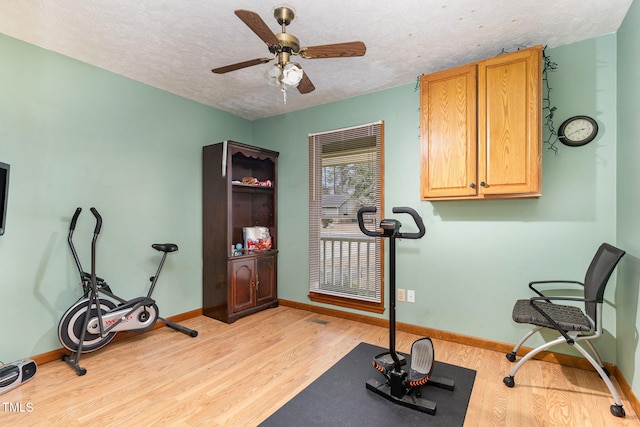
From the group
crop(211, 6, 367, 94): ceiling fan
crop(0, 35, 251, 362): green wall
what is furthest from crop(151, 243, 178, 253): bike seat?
crop(211, 6, 367, 94): ceiling fan

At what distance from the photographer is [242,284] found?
3545 mm

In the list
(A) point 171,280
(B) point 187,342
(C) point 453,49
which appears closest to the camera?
(C) point 453,49

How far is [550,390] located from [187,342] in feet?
9.44

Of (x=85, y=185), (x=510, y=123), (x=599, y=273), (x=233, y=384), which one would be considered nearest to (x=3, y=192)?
(x=85, y=185)

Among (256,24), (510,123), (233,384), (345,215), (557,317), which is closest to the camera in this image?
(256,24)

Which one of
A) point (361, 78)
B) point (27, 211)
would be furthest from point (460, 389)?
point (27, 211)

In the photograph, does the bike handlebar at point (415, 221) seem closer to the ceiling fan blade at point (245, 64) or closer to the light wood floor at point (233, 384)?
the light wood floor at point (233, 384)

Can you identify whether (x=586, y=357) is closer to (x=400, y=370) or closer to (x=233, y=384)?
(x=400, y=370)

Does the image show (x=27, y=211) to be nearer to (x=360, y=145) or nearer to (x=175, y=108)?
(x=175, y=108)

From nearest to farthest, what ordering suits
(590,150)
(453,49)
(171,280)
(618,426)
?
(618,426) < (590,150) < (453,49) < (171,280)

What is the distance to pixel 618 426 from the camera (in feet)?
5.64

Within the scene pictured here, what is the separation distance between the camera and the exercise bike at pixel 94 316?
7.93 feet

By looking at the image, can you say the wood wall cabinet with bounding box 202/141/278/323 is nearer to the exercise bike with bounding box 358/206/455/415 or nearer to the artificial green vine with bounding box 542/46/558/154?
the exercise bike with bounding box 358/206/455/415

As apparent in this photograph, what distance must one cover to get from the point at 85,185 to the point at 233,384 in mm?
2088
